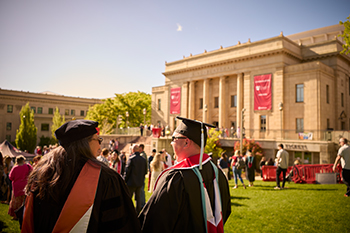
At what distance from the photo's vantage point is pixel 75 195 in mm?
2209

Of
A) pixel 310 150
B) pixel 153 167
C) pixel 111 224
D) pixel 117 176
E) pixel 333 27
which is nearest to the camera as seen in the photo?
pixel 111 224

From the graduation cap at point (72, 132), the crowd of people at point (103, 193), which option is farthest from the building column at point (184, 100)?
the graduation cap at point (72, 132)

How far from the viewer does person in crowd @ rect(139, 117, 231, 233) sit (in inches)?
101

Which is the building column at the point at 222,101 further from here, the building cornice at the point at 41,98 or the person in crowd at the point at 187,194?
the building cornice at the point at 41,98

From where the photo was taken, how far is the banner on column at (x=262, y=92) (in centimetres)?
3453

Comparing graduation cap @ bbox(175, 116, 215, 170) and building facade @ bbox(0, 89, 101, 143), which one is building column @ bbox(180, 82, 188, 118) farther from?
graduation cap @ bbox(175, 116, 215, 170)

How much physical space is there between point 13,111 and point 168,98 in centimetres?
3794

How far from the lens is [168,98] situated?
4878 cm

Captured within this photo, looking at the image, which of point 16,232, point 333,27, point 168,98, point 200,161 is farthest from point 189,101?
point 200,161

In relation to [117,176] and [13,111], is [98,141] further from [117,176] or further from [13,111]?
[13,111]

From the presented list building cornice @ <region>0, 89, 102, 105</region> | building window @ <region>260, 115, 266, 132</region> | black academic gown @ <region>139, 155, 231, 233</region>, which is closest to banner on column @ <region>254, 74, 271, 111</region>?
building window @ <region>260, 115, 266, 132</region>

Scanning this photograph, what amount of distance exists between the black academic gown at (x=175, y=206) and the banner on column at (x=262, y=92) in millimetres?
34096

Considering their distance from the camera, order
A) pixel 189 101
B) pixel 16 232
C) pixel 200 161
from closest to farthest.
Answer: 1. pixel 200 161
2. pixel 16 232
3. pixel 189 101

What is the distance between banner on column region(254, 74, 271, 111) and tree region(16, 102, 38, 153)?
43345 millimetres
